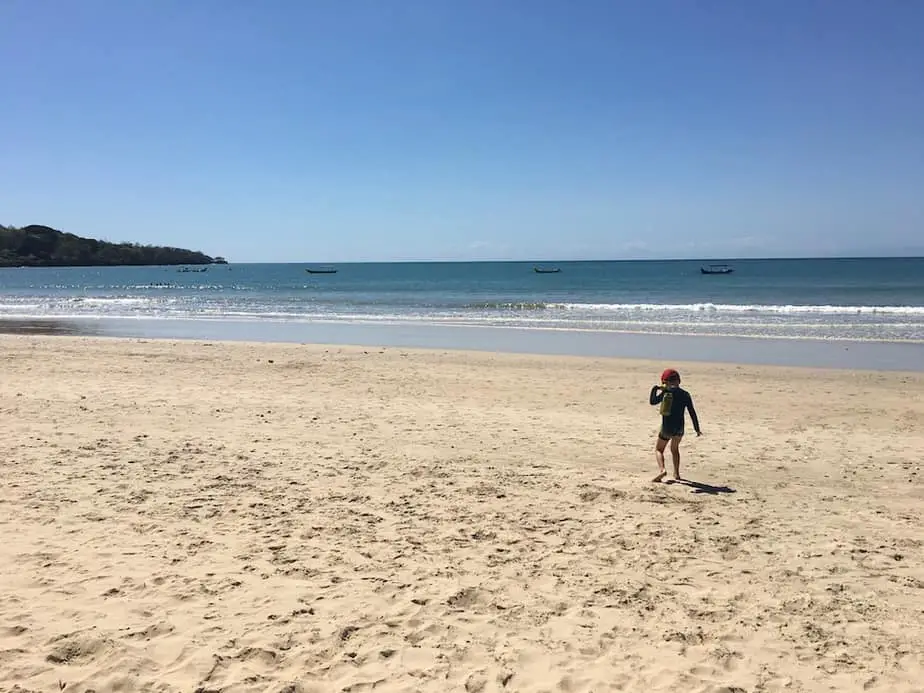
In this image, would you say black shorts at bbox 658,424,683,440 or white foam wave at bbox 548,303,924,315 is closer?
black shorts at bbox 658,424,683,440

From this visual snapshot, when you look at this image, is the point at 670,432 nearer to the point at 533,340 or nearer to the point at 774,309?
the point at 533,340

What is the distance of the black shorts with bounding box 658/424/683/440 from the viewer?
7191 millimetres

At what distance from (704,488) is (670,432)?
2.21ft

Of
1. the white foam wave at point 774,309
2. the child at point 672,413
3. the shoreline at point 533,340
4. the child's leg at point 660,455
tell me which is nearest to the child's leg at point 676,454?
the child at point 672,413

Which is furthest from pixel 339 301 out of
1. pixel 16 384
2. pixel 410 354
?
pixel 16 384

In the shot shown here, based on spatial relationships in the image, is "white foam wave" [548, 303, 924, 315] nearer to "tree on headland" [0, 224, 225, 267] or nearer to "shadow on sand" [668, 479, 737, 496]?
"shadow on sand" [668, 479, 737, 496]

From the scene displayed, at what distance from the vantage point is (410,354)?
18172mm

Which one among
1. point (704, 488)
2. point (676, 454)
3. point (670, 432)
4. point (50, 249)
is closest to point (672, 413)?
point (670, 432)

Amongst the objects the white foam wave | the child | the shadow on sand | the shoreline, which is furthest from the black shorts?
the white foam wave

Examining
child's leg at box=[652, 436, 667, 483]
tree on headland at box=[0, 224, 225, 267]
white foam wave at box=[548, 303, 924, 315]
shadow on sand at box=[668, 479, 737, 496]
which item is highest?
tree on headland at box=[0, 224, 225, 267]

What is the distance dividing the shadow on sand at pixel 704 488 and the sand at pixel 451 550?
0.05 meters

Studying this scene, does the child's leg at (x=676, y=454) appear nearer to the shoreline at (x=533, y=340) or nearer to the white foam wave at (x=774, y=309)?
the shoreline at (x=533, y=340)

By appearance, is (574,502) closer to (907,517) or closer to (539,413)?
(907,517)

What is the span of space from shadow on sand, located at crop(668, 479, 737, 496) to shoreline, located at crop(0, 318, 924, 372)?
1052cm
